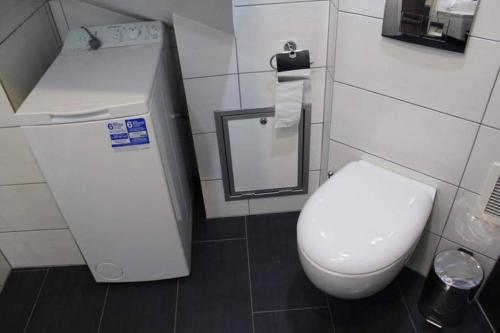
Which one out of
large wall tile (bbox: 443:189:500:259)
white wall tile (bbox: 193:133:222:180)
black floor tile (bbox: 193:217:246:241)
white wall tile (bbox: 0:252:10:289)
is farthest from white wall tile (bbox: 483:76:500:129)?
white wall tile (bbox: 0:252:10:289)

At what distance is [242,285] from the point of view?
1760 mm

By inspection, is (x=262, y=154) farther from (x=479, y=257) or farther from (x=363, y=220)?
(x=479, y=257)

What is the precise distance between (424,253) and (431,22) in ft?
2.94

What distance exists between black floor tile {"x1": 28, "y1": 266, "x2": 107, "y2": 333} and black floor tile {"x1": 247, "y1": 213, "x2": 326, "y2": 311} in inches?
25.0

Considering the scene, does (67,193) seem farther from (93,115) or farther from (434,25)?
(434,25)

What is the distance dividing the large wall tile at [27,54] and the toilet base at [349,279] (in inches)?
42.1

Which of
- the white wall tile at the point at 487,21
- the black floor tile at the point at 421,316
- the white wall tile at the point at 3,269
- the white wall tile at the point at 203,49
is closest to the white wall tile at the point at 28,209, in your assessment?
the white wall tile at the point at 3,269

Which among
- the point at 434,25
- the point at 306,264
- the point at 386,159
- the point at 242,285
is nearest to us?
the point at 434,25

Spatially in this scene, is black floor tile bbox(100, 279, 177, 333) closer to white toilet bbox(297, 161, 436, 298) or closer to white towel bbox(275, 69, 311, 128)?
white toilet bbox(297, 161, 436, 298)

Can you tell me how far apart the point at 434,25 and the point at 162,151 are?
0.90 metres

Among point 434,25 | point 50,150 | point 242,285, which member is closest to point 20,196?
point 50,150

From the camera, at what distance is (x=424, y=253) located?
170cm

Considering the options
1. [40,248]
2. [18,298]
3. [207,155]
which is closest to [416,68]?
[207,155]

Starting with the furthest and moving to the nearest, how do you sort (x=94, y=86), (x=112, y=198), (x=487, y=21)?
(x=112, y=198) < (x=94, y=86) < (x=487, y=21)
